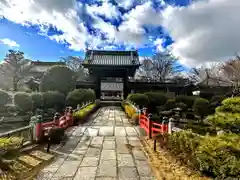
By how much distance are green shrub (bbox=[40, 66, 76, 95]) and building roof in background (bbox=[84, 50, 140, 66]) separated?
3604 mm

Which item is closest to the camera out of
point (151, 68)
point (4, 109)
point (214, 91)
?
point (4, 109)

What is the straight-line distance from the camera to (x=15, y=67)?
3378 centimetres

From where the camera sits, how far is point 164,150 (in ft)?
22.6

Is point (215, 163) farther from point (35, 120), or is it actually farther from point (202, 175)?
point (35, 120)

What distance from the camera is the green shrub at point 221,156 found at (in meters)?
4.21

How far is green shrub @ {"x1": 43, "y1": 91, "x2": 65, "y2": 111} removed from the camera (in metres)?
19.6

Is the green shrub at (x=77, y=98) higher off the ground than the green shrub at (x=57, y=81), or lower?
lower

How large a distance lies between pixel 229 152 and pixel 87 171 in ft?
11.0

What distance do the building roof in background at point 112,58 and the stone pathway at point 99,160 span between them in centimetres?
1776

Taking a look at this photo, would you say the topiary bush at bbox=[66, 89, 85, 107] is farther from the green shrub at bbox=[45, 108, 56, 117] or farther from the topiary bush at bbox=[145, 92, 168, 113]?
the topiary bush at bbox=[145, 92, 168, 113]

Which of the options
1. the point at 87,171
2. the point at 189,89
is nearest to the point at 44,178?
the point at 87,171

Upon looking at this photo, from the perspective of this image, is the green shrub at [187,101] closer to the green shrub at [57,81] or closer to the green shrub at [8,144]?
the green shrub at [57,81]

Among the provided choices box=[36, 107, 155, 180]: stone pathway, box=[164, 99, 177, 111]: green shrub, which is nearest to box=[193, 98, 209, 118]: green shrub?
box=[164, 99, 177, 111]: green shrub

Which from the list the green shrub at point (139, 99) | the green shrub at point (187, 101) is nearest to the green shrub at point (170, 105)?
the green shrub at point (187, 101)
